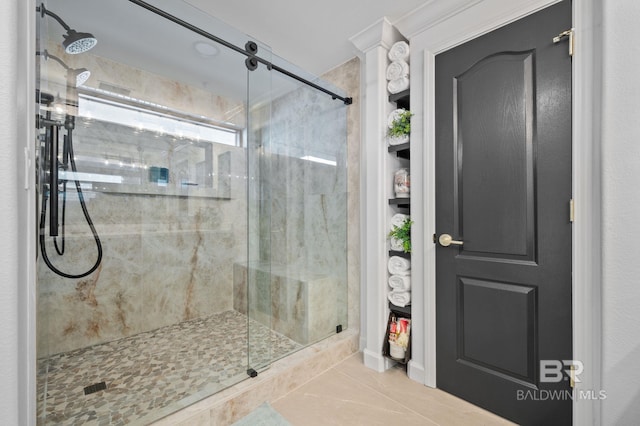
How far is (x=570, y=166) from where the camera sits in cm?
129

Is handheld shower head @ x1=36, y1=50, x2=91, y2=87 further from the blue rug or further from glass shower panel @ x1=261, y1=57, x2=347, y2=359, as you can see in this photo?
the blue rug

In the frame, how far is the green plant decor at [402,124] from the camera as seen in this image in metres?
1.84

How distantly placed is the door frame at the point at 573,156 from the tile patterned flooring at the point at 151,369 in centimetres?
111

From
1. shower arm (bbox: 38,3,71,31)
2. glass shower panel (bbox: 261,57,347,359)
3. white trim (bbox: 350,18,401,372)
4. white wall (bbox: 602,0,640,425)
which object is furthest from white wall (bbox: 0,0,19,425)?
white wall (bbox: 602,0,640,425)

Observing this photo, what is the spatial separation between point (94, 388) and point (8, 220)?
4.56ft

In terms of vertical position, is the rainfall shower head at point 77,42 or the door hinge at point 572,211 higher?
the rainfall shower head at point 77,42

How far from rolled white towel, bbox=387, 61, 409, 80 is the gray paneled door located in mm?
219

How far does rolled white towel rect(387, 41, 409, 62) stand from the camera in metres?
1.87

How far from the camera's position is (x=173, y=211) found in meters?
2.08

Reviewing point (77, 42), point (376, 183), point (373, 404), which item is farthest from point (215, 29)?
point (373, 404)

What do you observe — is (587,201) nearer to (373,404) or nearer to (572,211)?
(572,211)

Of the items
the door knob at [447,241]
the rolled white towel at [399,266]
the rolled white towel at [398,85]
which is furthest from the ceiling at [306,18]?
the rolled white towel at [399,266]

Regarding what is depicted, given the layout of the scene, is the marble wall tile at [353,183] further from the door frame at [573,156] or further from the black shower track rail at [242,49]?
the door frame at [573,156]

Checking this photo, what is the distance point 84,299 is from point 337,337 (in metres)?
1.85
